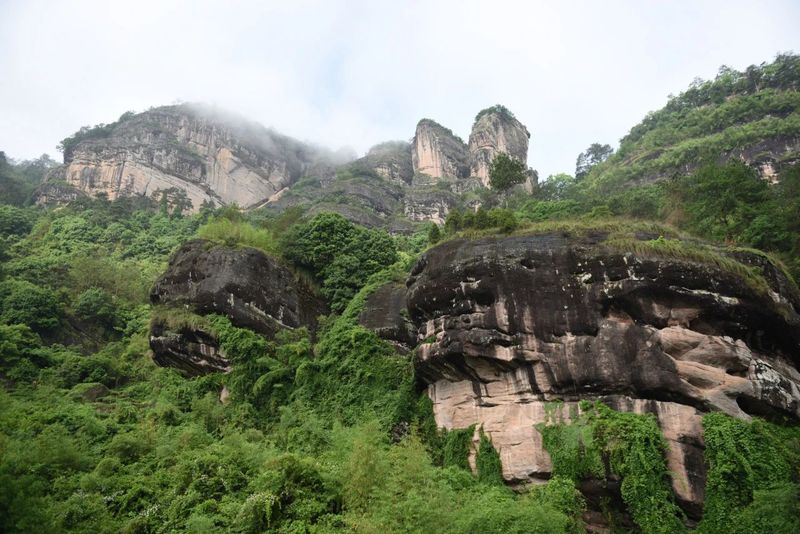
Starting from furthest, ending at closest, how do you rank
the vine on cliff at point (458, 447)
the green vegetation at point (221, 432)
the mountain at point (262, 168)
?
the mountain at point (262, 168), the vine on cliff at point (458, 447), the green vegetation at point (221, 432)

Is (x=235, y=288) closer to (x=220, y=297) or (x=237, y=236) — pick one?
(x=220, y=297)

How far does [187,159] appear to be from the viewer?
66938 millimetres

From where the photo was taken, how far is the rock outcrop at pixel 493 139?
2689 inches

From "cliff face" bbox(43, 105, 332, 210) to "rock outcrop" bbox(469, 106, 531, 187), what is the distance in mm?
25759

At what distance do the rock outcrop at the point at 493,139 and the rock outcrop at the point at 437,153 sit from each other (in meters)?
1.50

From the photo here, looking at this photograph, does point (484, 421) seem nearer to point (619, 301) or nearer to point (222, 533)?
point (619, 301)

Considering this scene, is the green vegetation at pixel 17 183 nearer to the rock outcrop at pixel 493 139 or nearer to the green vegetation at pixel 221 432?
the green vegetation at pixel 221 432

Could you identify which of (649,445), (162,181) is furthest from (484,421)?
(162,181)

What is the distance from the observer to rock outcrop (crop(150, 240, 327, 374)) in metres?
21.4

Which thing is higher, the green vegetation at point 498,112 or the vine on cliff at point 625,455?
the green vegetation at point 498,112

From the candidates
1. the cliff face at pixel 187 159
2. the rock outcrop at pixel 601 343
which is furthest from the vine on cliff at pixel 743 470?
the cliff face at pixel 187 159

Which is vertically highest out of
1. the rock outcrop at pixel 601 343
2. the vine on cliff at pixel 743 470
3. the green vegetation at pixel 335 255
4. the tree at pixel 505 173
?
the tree at pixel 505 173

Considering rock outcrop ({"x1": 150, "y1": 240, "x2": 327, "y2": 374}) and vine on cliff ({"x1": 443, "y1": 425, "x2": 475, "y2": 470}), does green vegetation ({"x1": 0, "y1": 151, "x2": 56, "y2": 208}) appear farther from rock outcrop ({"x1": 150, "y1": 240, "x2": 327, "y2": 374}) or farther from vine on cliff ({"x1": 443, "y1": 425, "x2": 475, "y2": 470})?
vine on cliff ({"x1": 443, "y1": 425, "x2": 475, "y2": 470})

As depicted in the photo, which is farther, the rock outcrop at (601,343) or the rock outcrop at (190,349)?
the rock outcrop at (190,349)
